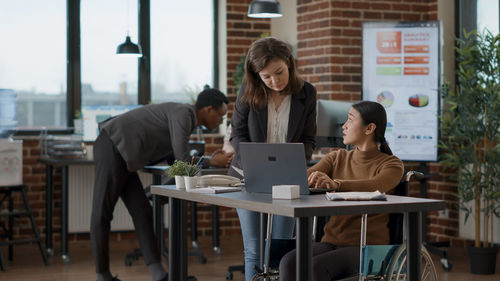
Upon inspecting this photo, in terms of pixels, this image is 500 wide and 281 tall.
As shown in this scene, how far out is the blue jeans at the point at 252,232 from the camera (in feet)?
10.9

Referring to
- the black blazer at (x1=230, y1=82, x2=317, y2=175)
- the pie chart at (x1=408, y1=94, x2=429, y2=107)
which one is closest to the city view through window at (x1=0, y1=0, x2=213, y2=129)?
the pie chart at (x1=408, y1=94, x2=429, y2=107)

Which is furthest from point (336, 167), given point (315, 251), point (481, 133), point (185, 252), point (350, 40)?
point (350, 40)

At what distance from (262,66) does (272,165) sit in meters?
0.62

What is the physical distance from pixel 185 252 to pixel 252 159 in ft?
2.22

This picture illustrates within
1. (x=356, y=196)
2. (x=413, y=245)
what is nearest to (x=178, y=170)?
(x=356, y=196)

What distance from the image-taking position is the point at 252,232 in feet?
10.9

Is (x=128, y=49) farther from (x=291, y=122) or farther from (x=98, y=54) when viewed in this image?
(x=291, y=122)

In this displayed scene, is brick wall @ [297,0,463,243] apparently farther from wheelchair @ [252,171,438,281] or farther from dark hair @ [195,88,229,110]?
wheelchair @ [252,171,438,281]

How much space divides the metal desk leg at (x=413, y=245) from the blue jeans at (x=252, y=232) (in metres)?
0.78

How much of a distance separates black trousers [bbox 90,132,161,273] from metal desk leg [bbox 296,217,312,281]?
2.41 meters

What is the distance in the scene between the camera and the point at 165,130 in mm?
4758

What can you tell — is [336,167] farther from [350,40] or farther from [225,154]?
[350,40]

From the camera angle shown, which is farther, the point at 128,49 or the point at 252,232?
the point at 128,49

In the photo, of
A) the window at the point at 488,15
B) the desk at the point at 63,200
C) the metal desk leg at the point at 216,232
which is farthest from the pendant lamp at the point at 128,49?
the window at the point at 488,15
